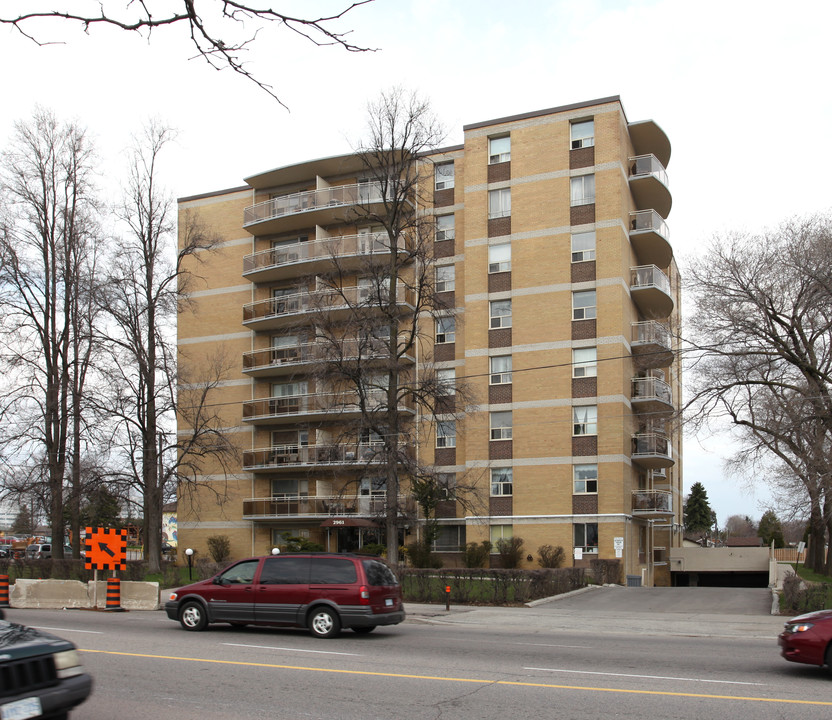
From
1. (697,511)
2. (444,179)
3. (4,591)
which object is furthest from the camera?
(697,511)

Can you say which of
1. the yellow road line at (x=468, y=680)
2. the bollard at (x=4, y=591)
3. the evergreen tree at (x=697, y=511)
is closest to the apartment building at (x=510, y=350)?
the bollard at (x=4, y=591)

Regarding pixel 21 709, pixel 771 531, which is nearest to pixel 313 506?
pixel 21 709

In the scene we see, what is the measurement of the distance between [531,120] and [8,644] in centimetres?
3845

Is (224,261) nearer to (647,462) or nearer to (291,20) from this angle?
(647,462)

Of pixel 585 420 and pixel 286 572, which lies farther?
pixel 585 420

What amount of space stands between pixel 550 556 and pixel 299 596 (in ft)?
76.0

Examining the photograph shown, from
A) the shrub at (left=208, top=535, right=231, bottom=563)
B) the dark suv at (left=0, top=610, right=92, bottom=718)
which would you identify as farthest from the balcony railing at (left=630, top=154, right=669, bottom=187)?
the dark suv at (left=0, top=610, right=92, bottom=718)

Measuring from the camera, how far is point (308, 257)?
45.2m

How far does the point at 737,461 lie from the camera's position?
3234cm

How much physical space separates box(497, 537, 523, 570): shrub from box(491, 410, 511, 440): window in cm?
493

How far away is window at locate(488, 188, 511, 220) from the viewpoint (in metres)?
41.7

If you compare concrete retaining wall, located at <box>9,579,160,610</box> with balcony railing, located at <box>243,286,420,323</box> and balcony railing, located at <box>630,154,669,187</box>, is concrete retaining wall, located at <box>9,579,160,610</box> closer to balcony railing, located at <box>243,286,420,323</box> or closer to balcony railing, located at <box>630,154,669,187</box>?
balcony railing, located at <box>243,286,420,323</box>

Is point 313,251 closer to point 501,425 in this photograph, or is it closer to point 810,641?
point 501,425

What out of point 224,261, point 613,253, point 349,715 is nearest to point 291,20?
point 349,715
